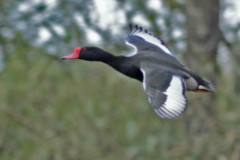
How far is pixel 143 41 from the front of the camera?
839cm

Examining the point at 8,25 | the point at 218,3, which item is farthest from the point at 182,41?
the point at 8,25

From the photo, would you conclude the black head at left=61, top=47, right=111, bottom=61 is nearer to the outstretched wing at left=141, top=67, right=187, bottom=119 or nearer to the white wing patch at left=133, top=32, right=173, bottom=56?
the white wing patch at left=133, top=32, right=173, bottom=56

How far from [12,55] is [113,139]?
150 centimetres

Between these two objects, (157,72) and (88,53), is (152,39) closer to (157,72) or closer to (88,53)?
(88,53)

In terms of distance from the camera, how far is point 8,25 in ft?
38.4

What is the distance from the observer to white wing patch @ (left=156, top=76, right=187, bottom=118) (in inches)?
263

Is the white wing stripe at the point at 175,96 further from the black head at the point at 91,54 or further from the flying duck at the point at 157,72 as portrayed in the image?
the black head at the point at 91,54

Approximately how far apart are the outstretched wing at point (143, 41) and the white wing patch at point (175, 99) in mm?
Result: 987

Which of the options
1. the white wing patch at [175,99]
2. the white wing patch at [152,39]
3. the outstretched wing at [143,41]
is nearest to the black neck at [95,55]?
the outstretched wing at [143,41]

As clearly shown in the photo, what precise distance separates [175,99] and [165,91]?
18 centimetres

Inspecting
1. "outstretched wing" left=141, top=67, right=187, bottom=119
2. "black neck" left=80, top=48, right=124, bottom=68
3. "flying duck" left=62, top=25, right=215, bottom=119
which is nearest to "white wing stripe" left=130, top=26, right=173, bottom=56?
"flying duck" left=62, top=25, right=215, bottom=119

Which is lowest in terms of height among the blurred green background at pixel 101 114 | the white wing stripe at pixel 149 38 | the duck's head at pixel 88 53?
the blurred green background at pixel 101 114

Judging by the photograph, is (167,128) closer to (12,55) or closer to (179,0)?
(12,55)

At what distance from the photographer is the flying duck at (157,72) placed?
6.84 meters
